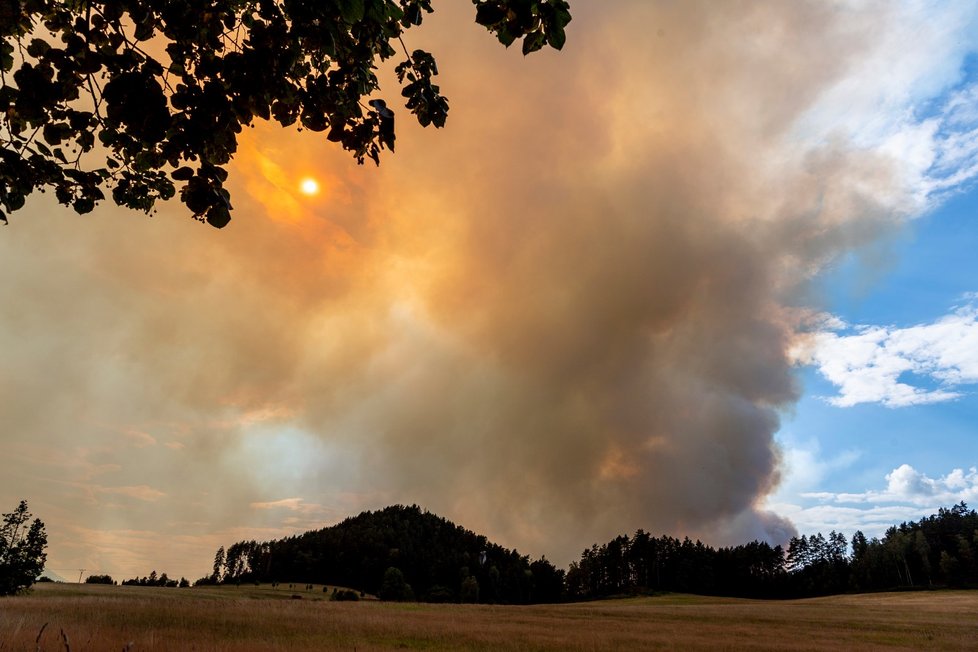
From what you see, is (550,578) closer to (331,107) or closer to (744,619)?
(744,619)

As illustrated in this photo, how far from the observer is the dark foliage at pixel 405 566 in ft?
399

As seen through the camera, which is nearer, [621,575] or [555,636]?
[555,636]

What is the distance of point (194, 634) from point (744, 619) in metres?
41.3

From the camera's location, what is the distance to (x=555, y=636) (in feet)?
81.4

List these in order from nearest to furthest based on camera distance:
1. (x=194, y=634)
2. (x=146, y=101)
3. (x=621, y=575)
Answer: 1. (x=146, y=101)
2. (x=194, y=634)
3. (x=621, y=575)

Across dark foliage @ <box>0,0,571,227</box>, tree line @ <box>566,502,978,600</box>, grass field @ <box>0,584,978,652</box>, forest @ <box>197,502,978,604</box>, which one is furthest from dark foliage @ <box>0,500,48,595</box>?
tree line @ <box>566,502,978,600</box>

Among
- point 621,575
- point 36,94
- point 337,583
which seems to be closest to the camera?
point 36,94

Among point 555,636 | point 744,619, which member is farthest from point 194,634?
point 744,619

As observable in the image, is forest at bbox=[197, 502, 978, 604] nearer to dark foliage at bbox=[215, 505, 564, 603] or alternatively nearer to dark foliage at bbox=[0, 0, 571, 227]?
dark foliage at bbox=[215, 505, 564, 603]

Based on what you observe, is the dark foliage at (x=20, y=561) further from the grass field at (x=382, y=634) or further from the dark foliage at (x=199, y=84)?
the dark foliage at (x=199, y=84)

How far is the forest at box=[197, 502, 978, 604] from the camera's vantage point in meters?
114

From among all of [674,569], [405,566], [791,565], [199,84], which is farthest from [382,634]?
[791,565]

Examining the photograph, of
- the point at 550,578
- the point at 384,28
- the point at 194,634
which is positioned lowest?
the point at 550,578

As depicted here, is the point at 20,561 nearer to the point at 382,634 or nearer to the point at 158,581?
the point at 382,634
